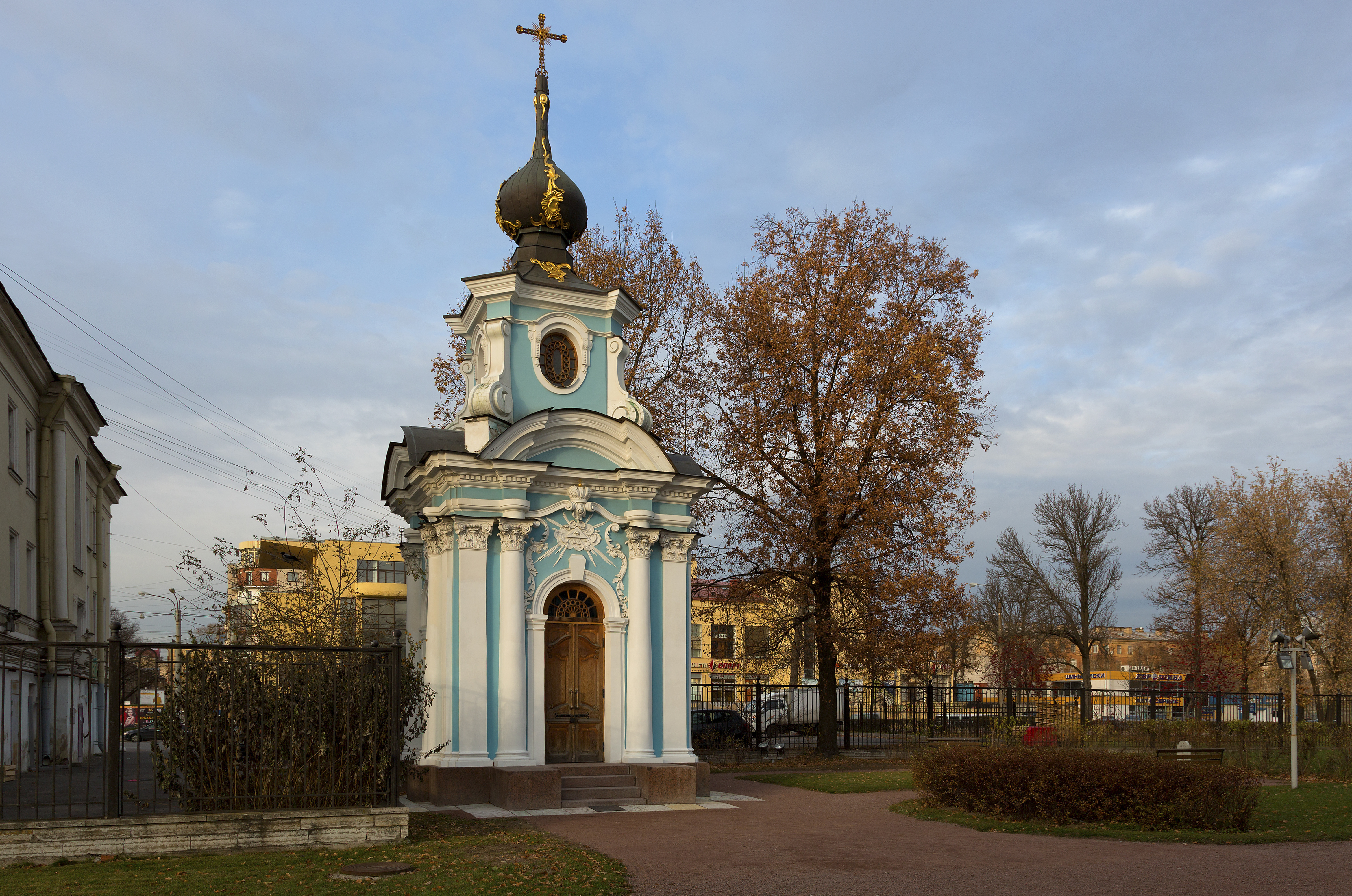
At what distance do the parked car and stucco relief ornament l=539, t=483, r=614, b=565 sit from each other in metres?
6.24

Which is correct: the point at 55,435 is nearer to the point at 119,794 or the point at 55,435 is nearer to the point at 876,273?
the point at 119,794

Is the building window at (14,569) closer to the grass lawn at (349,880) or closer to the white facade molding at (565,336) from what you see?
the white facade molding at (565,336)

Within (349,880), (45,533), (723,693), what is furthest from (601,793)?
(45,533)

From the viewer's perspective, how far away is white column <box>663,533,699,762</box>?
1762 cm

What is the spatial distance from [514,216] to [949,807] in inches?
474

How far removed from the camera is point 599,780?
16594 millimetres

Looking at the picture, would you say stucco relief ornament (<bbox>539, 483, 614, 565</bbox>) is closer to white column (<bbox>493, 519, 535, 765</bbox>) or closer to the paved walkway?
white column (<bbox>493, 519, 535, 765</bbox>)

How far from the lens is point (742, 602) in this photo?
26562 millimetres

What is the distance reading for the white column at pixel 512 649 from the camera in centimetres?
1655

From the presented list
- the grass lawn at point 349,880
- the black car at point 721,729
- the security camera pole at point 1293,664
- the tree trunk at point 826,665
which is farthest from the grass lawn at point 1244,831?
the black car at point 721,729

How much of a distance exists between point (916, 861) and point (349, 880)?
17.6 ft

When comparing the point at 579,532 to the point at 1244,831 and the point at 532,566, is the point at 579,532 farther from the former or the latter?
the point at 1244,831

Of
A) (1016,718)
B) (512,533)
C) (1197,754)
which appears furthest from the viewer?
(1016,718)

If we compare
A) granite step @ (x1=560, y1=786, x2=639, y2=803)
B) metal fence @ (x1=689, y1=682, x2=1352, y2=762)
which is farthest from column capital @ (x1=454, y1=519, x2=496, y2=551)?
metal fence @ (x1=689, y1=682, x2=1352, y2=762)
